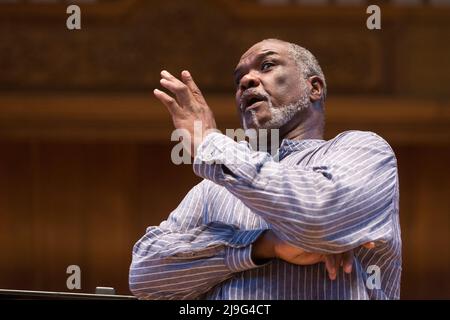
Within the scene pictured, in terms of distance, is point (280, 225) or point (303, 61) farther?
point (303, 61)

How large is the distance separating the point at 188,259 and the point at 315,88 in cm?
66

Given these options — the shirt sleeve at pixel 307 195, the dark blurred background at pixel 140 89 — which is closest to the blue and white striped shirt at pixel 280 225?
the shirt sleeve at pixel 307 195

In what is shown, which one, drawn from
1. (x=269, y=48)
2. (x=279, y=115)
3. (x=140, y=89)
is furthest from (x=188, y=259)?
(x=140, y=89)

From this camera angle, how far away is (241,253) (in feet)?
7.02

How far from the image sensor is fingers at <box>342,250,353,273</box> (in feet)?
6.83

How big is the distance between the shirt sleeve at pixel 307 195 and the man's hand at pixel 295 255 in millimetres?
28

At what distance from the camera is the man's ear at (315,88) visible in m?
2.61

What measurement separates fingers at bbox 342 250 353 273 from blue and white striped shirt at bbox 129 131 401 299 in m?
0.05

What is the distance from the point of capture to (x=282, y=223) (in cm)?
202

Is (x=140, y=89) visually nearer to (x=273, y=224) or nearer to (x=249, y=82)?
(x=249, y=82)

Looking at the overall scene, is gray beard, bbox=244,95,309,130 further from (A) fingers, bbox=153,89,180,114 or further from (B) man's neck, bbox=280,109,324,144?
(A) fingers, bbox=153,89,180,114

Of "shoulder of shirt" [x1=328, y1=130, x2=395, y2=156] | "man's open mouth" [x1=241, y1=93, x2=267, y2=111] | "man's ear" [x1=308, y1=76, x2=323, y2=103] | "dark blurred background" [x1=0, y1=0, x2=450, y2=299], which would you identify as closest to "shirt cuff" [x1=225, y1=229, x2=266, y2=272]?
"shoulder of shirt" [x1=328, y1=130, x2=395, y2=156]

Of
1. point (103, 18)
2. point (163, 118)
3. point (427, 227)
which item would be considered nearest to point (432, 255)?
point (427, 227)
